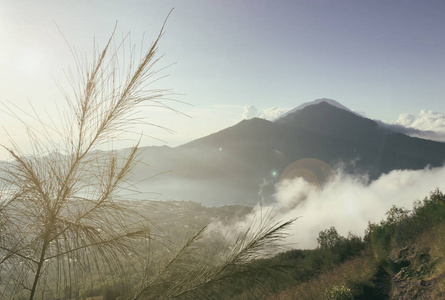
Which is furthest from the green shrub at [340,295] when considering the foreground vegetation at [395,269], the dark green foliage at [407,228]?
the dark green foliage at [407,228]

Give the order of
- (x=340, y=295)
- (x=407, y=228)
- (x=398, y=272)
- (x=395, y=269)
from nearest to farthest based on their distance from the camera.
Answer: (x=340, y=295), (x=398, y=272), (x=395, y=269), (x=407, y=228)

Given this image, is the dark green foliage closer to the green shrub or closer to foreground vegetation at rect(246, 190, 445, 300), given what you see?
foreground vegetation at rect(246, 190, 445, 300)

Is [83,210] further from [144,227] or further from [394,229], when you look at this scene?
[394,229]

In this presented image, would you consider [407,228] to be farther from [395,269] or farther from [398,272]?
[398,272]

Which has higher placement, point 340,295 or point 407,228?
point 340,295

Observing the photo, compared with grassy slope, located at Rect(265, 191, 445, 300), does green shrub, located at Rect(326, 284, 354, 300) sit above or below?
above

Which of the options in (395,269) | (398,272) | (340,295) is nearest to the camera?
(340,295)

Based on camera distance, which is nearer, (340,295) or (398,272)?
(340,295)

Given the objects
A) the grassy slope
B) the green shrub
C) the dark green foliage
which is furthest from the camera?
the dark green foliage

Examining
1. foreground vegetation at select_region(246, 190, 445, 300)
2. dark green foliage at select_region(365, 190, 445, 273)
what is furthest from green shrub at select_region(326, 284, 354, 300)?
dark green foliage at select_region(365, 190, 445, 273)

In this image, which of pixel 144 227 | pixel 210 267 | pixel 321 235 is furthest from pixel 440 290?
pixel 321 235

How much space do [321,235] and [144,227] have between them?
32.8 meters

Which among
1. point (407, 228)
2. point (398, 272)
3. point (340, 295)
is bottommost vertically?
point (407, 228)

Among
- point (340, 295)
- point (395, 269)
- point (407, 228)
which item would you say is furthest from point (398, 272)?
point (407, 228)
